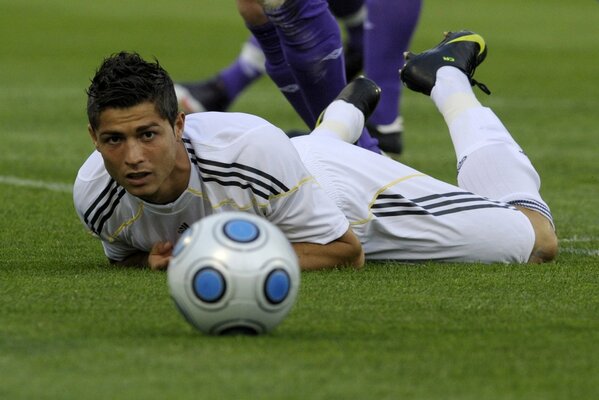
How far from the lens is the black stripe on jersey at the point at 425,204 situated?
5.07 meters

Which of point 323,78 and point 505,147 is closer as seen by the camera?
point 505,147

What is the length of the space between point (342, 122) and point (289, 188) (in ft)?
3.90

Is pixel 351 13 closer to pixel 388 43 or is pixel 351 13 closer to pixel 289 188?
pixel 388 43

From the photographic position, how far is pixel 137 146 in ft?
14.2

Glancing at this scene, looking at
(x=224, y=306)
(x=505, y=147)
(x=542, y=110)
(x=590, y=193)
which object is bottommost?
(x=542, y=110)

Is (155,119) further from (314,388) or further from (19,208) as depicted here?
(19,208)

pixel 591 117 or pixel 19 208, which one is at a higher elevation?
pixel 19 208

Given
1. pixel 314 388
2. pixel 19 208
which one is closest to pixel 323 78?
pixel 19 208

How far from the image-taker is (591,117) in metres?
10.8

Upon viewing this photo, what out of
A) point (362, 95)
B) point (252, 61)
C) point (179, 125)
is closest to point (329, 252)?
point (179, 125)

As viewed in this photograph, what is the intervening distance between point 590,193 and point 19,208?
2.92m

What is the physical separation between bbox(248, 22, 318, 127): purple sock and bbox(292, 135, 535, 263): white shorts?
124cm

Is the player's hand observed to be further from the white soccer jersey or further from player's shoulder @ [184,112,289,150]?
player's shoulder @ [184,112,289,150]

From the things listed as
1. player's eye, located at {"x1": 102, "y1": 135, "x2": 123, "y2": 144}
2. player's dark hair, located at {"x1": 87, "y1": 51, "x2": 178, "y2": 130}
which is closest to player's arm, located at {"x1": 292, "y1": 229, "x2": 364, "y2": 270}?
player's dark hair, located at {"x1": 87, "y1": 51, "x2": 178, "y2": 130}
